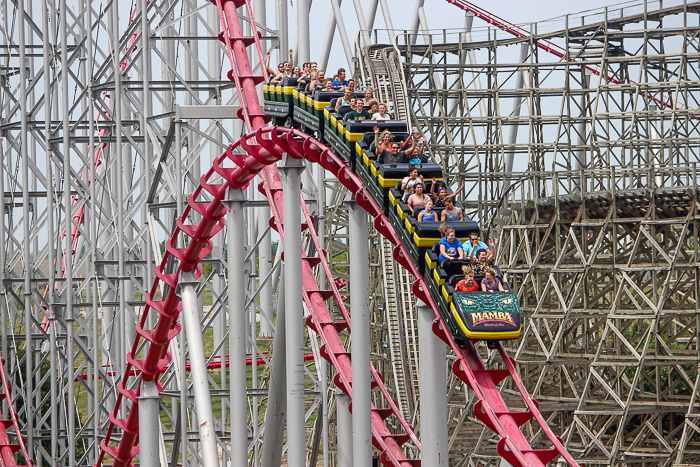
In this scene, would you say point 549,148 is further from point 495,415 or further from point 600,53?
point 495,415

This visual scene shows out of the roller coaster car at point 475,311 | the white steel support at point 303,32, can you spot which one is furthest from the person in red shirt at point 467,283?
the white steel support at point 303,32

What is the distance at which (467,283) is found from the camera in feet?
26.8

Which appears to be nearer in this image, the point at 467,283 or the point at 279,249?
the point at 467,283

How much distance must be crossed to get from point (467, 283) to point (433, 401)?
965 millimetres

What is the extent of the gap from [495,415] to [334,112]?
412 cm

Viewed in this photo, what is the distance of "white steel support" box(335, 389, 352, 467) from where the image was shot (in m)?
11.4

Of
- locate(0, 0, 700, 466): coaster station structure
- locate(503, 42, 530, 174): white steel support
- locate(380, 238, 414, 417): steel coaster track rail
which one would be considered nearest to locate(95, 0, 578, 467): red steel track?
locate(0, 0, 700, 466): coaster station structure

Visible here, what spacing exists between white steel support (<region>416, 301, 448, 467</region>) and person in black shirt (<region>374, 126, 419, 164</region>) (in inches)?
77.5

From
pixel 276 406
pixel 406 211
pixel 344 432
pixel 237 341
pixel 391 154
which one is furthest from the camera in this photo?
pixel 276 406

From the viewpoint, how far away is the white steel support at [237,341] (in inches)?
430

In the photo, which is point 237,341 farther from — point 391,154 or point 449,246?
point 449,246

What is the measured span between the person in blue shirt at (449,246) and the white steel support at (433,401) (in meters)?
0.64

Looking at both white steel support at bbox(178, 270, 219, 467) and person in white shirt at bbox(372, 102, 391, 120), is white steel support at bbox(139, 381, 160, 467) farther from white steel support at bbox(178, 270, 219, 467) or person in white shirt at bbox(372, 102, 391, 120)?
person in white shirt at bbox(372, 102, 391, 120)

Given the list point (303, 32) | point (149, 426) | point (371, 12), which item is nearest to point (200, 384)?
point (149, 426)
